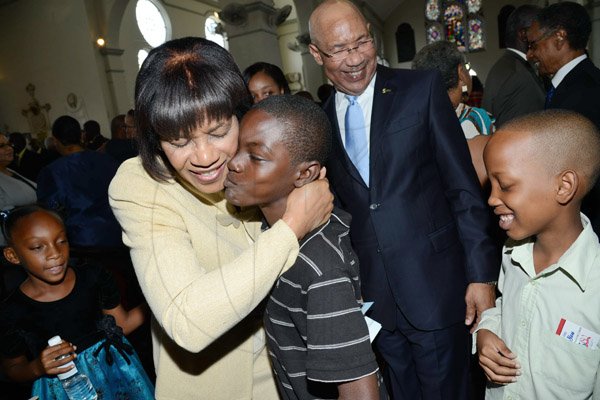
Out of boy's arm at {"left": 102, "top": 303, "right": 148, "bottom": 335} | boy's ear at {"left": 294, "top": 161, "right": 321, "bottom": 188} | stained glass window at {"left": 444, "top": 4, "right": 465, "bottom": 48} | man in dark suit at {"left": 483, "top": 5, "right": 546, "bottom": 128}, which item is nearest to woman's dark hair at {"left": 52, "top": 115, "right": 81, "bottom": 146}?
boy's arm at {"left": 102, "top": 303, "right": 148, "bottom": 335}

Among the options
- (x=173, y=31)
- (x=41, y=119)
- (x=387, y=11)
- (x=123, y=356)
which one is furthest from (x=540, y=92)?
(x=387, y=11)

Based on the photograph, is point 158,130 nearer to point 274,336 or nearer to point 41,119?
point 274,336

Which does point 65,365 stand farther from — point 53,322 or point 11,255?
point 11,255

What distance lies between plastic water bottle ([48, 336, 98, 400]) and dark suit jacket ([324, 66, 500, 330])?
4.59 ft

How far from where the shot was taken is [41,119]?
11.9 meters

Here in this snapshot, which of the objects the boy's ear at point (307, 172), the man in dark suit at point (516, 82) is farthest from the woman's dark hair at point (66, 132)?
the man in dark suit at point (516, 82)

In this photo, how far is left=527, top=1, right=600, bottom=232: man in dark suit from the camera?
2.46 m

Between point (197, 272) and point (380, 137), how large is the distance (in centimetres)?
104

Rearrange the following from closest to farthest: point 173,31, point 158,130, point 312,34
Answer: point 158,130, point 312,34, point 173,31

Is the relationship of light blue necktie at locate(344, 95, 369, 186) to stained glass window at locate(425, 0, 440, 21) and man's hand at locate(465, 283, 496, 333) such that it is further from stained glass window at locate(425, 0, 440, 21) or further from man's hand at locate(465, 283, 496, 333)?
stained glass window at locate(425, 0, 440, 21)

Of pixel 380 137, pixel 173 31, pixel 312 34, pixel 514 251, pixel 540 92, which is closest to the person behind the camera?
pixel 514 251

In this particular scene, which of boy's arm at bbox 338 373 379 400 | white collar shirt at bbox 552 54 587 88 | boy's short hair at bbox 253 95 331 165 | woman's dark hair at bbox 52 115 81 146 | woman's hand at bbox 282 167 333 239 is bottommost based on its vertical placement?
boy's arm at bbox 338 373 379 400

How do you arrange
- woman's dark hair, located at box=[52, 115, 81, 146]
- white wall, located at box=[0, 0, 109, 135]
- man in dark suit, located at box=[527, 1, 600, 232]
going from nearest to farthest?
1. man in dark suit, located at box=[527, 1, 600, 232]
2. woman's dark hair, located at box=[52, 115, 81, 146]
3. white wall, located at box=[0, 0, 109, 135]

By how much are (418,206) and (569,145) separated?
2.13 ft
